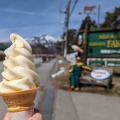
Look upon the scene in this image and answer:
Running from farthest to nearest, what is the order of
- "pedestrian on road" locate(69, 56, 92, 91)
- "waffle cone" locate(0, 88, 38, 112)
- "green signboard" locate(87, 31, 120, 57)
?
"green signboard" locate(87, 31, 120, 57), "pedestrian on road" locate(69, 56, 92, 91), "waffle cone" locate(0, 88, 38, 112)

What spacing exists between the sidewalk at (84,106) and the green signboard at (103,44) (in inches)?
159

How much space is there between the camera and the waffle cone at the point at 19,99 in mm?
3342

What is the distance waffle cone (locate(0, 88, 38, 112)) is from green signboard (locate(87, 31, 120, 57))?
11.7 metres

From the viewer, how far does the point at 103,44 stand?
15406 mm

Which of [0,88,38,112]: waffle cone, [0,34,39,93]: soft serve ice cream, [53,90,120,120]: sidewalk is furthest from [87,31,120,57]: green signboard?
[0,88,38,112]: waffle cone

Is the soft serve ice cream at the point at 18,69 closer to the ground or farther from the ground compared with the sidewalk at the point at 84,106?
farther from the ground

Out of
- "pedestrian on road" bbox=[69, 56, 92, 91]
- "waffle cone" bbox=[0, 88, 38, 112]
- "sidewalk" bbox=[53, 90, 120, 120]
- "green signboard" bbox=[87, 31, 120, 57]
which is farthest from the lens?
"green signboard" bbox=[87, 31, 120, 57]

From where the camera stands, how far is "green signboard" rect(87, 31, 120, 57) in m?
14.9

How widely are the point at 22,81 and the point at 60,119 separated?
4.22 meters

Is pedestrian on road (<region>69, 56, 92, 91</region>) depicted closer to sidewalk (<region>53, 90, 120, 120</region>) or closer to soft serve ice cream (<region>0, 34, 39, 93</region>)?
sidewalk (<region>53, 90, 120, 120</region>)

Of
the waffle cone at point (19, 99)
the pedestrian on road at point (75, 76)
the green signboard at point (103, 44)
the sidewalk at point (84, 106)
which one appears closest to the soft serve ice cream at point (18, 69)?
the waffle cone at point (19, 99)

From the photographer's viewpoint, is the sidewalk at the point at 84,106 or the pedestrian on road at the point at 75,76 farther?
the pedestrian on road at the point at 75,76

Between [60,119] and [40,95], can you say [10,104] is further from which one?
[40,95]

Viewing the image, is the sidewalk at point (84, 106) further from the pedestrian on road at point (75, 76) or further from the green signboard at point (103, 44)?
the green signboard at point (103, 44)
